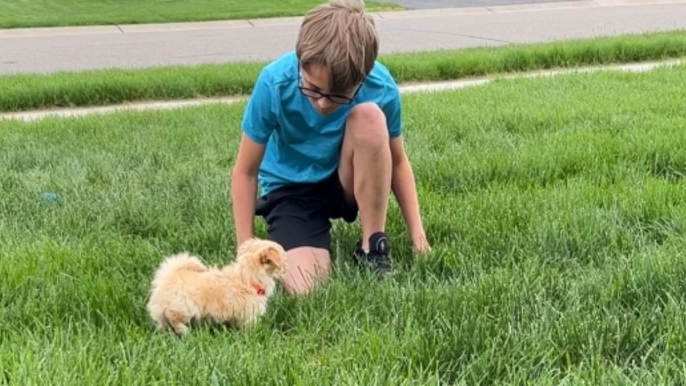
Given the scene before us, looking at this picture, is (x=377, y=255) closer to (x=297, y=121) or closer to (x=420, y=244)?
(x=420, y=244)

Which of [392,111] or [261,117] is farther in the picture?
[392,111]

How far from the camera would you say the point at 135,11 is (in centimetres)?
1817

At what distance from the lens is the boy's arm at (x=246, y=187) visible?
3.54m

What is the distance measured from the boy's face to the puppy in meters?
0.60

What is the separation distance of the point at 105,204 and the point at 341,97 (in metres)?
1.83

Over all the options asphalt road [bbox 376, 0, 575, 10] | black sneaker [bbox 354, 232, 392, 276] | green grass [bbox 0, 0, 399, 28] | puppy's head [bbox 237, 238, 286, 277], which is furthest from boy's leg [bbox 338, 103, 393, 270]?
asphalt road [bbox 376, 0, 575, 10]

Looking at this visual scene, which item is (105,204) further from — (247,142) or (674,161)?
(674,161)

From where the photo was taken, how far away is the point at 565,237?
361cm

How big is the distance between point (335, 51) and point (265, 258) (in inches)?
30.8

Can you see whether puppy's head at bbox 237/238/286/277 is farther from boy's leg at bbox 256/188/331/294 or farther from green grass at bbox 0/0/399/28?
green grass at bbox 0/0/399/28

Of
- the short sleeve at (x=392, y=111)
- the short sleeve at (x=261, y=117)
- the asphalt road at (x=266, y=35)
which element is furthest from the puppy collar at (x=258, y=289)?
the asphalt road at (x=266, y=35)

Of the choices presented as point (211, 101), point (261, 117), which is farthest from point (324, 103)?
point (211, 101)

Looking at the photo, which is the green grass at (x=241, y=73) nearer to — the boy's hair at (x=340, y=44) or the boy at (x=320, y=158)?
the boy at (x=320, y=158)

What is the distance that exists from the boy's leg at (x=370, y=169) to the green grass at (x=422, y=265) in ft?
0.49
